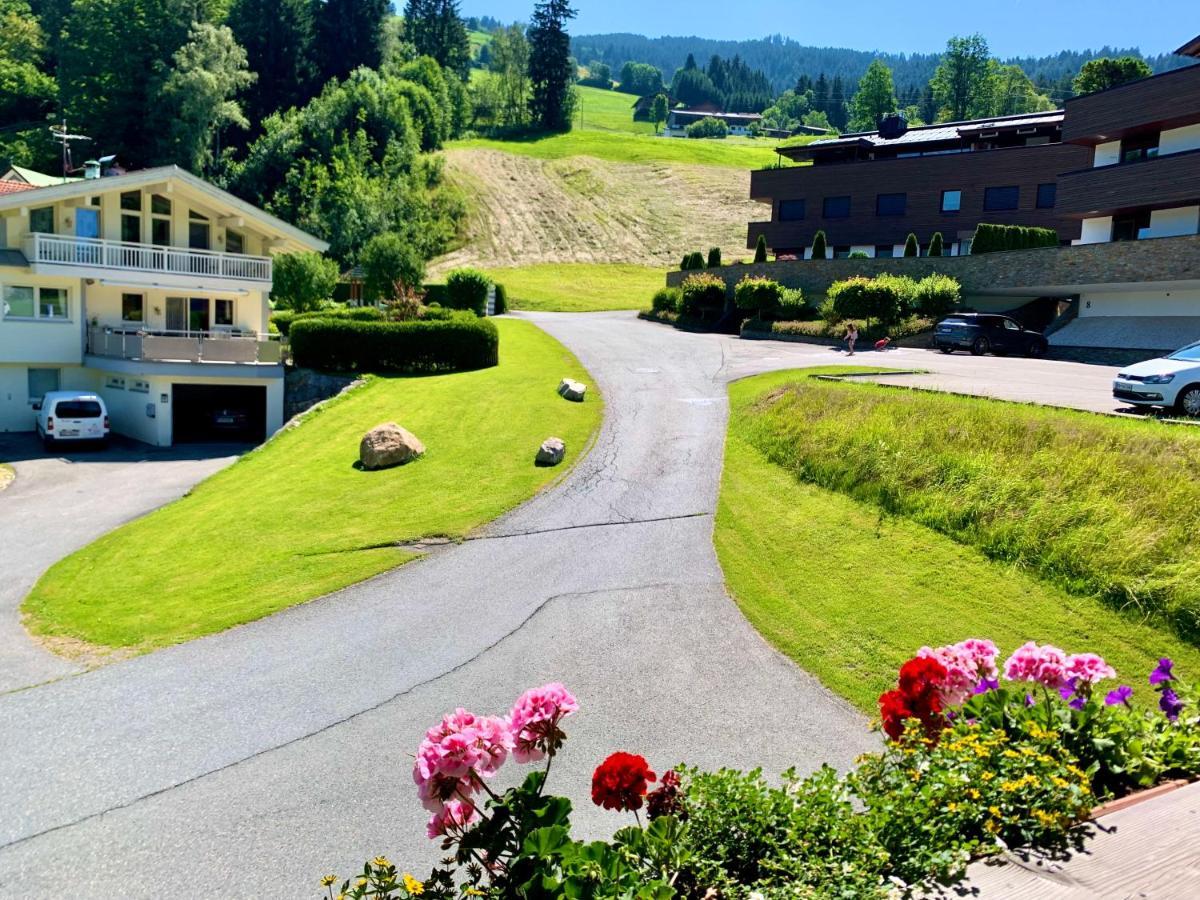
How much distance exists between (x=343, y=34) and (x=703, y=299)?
67.8 m

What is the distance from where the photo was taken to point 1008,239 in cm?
3962

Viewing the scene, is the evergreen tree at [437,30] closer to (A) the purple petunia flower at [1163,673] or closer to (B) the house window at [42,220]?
(B) the house window at [42,220]

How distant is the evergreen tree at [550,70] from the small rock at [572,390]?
111 meters

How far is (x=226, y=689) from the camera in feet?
35.9

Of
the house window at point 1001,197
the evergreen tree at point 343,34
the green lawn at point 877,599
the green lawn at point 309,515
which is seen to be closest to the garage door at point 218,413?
the green lawn at point 309,515

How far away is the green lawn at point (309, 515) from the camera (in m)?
14.3

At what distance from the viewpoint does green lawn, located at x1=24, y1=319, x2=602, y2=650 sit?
14.3 metres

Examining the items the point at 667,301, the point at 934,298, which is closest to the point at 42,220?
the point at 667,301

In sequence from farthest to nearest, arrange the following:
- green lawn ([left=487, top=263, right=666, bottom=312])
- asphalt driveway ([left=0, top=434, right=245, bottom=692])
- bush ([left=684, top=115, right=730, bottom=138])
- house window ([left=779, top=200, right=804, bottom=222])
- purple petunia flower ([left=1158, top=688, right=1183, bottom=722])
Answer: bush ([left=684, top=115, right=730, bottom=138])
green lawn ([left=487, top=263, right=666, bottom=312])
house window ([left=779, top=200, right=804, bottom=222])
asphalt driveway ([left=0, top=434, right=245, bottom=692])
purple petunia flower ([left=1158, top=688, right=1183, bottom=722])

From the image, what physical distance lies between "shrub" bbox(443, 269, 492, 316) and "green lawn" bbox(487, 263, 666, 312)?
11.5 meters

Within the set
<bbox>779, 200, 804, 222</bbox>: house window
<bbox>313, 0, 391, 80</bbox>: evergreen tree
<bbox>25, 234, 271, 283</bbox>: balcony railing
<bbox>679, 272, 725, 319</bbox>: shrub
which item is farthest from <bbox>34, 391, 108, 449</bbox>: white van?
<bbox>313, 0, 391, 80</bbox>: evergreen tree

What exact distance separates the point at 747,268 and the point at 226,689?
4101 cm

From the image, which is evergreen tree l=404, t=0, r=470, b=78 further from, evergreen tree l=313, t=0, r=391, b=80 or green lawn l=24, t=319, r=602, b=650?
green lawn l=24, t=319, r=602, b=650

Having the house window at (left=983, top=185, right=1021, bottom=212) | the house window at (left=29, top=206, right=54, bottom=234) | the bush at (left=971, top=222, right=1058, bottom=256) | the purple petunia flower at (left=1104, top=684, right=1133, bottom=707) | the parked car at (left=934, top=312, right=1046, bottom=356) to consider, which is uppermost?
the house window at (left=983, top=185, right=1021, bottom=212)
